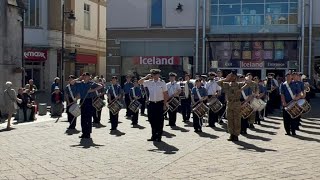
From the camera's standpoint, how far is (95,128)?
15.2 metres

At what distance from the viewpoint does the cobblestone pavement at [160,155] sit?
8188 millimetres

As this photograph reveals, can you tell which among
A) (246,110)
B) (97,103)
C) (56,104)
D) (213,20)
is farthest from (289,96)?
(213,20)

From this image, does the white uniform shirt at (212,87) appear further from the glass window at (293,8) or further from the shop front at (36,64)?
the shop front at (36,64)

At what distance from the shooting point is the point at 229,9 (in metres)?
33.2

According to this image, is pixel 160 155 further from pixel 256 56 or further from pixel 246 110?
pixel 256 56

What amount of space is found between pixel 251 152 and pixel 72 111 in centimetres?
575

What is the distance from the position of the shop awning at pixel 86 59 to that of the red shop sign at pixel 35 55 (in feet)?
14.9

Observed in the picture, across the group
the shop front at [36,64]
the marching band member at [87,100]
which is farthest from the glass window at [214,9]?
the marching band member at [87,100]

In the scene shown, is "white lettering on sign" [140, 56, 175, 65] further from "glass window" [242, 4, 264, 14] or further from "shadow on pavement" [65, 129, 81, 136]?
"shadow on pavement" [65, 129, 81, 136]

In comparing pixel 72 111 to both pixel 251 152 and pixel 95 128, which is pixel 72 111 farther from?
pixel 251 152

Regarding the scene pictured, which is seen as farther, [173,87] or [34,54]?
[34,54]

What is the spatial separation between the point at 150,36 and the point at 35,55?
9.16m

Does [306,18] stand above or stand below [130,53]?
above

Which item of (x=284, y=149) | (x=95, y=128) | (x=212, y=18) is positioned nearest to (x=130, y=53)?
(x=212, y=18)
